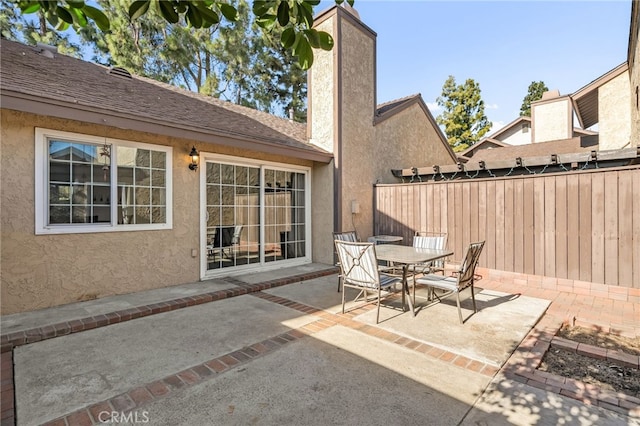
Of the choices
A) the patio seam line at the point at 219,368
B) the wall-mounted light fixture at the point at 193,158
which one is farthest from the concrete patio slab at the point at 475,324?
the wall-mounted light fixture at the point at 193,158

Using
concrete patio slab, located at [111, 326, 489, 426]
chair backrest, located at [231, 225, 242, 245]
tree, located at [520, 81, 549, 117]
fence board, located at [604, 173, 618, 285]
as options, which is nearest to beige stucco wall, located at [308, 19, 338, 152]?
chair backrest, located at [231, 225, 242, 245]

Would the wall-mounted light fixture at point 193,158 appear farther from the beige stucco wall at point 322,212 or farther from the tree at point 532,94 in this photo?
the tree at point 532,94

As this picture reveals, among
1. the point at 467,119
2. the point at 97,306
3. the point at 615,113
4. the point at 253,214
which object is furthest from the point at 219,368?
the point at 467,119

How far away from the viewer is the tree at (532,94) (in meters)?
36.6

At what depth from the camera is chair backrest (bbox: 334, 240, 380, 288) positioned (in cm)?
443

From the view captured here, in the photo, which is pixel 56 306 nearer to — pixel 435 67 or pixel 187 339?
pixel 187 339

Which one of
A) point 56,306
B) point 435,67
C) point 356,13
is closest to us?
point 56,306

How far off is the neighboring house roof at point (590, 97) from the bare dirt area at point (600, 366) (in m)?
11.6

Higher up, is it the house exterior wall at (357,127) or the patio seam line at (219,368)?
the house exterior wall at (357,127)

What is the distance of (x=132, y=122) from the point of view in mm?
5016

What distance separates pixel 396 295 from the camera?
5.67 m

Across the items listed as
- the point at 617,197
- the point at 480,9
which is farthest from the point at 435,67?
the point at 617,197

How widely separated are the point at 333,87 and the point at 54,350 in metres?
7.29
